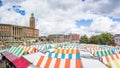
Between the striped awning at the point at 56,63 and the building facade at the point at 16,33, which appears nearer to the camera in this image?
the striped awning at the point at 56,63

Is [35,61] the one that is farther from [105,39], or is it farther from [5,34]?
[5,34]

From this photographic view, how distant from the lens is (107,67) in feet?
26.3

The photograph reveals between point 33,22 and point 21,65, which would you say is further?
point 33,22

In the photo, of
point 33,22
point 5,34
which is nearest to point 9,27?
point 5,34

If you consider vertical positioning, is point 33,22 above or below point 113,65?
above

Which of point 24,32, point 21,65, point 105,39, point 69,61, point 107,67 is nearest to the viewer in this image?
point 107,67

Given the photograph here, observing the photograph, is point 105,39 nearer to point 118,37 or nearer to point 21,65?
point 118,37

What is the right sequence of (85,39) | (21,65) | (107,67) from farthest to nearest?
(85,39)
(21,65)
(107,67)

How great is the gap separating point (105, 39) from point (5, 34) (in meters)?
60.0

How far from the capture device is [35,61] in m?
9.39

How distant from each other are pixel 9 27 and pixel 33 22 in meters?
50.7

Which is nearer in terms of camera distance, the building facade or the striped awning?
A: the striped awning

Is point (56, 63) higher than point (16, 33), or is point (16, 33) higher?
point (16, 33)

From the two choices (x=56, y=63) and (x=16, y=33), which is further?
(x=16, y=33)
